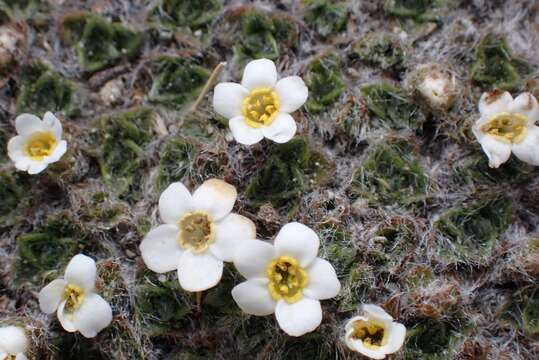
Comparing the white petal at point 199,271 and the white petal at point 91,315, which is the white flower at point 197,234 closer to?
the white petal at point 199,271

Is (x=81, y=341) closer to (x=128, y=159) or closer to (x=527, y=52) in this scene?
(x=128, y=159)

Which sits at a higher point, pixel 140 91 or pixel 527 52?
pixel 527 52

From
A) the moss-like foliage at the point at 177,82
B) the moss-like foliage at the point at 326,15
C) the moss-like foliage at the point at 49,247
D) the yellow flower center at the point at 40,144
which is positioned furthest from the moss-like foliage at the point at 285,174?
the yellow flower center at the point at 40,144

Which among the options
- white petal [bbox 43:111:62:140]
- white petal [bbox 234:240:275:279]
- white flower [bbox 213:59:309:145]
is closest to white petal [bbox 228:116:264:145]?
white flower [bbox 213:59:309:145]

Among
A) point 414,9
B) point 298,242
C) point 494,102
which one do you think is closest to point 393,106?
point 494,102

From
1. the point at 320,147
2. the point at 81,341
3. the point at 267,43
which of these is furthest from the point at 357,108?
the point at 81,341

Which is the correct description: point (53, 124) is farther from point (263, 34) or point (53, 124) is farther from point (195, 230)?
point (263, 34)
